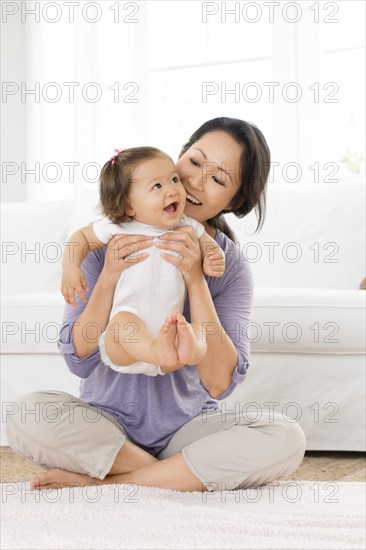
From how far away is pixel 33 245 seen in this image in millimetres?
2949

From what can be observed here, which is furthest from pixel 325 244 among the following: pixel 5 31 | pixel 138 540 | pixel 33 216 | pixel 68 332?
pixel 5 31

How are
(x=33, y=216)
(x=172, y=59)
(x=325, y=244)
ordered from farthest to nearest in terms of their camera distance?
(x=172, y=59) → (x=33, y=216) → (x=325, y=244)

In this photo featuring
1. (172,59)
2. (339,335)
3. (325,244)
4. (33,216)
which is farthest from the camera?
(172,59)

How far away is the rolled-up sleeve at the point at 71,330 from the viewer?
1.58 metres

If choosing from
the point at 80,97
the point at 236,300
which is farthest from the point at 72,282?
the point at 80,97

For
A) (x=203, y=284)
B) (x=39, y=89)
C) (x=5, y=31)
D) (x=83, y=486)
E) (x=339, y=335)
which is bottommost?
(x=83, y=486)

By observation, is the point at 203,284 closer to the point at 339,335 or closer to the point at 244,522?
the point at 244,522

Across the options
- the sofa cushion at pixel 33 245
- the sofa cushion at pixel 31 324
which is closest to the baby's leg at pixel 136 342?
the sofa cushion at pixel 31 324

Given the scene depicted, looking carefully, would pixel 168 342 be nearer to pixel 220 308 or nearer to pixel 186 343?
pixel 186 343

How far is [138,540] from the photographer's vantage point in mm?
1192

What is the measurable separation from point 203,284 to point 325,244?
3.96ft

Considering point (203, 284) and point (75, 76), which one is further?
point (75, 76)

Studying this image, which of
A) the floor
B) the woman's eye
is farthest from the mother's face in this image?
the floor

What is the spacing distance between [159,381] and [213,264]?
270 millimetres
